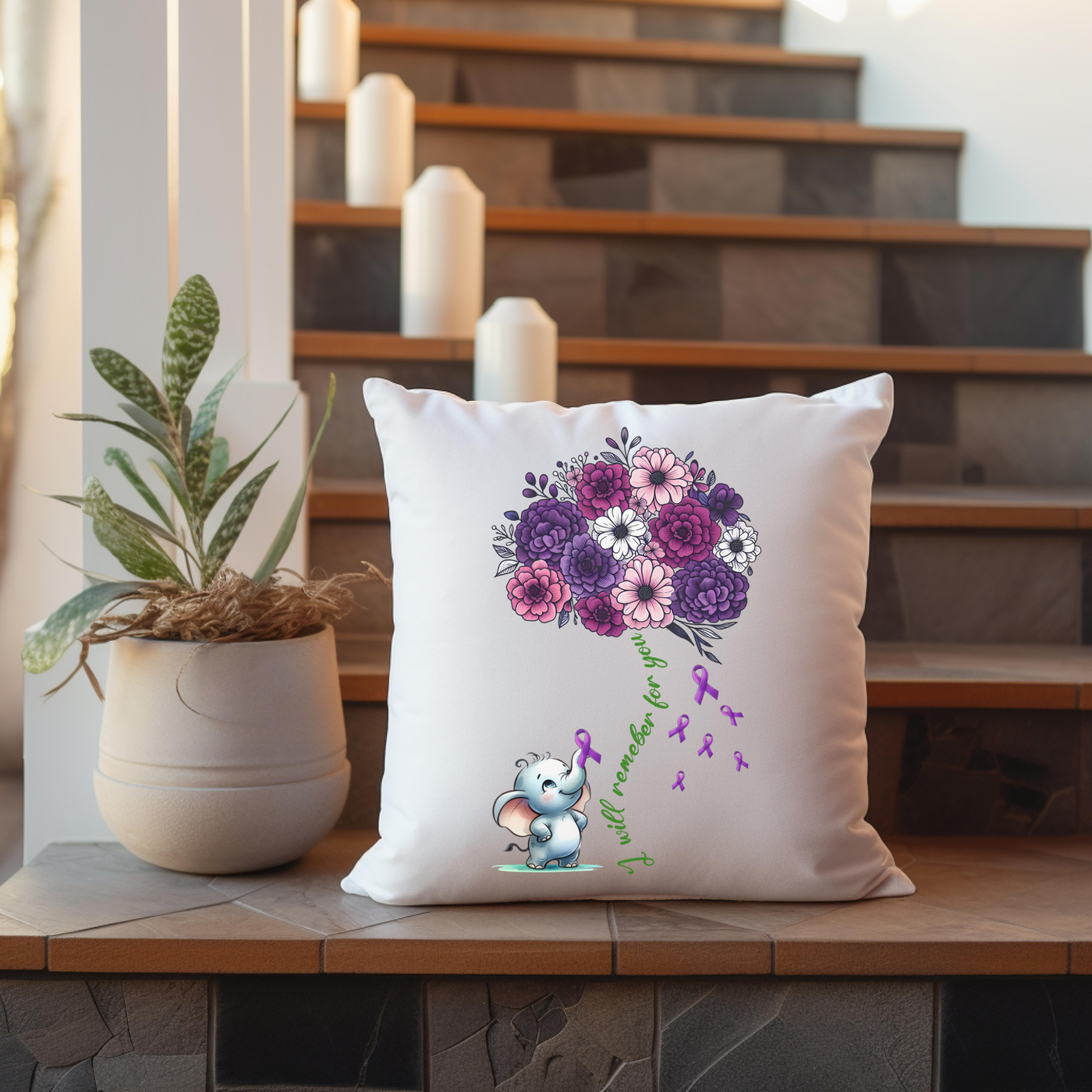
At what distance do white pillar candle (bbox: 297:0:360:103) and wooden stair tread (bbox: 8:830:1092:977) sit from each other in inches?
58.8

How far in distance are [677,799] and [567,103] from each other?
1774mm

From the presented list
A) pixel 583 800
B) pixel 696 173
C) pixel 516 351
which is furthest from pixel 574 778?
pixel 696 173

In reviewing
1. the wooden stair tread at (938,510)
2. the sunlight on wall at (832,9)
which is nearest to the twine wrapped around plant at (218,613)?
the wooden stair tread at (938,510)

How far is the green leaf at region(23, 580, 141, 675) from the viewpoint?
2.92 feet

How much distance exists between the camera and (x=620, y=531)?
883mm

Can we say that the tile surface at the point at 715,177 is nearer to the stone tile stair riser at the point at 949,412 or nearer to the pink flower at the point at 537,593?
the stone tile stair riser at the point at 949,412

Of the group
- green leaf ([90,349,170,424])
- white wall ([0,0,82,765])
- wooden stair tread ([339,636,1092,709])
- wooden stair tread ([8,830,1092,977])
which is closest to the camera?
wooden stair tread ([8,830,1092,977])

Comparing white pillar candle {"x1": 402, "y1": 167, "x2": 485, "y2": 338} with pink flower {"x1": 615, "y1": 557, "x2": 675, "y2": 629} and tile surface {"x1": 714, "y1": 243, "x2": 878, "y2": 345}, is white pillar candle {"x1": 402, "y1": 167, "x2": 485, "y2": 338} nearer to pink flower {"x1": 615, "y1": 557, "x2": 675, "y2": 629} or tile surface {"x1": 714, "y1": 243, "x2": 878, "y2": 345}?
tile surface {"x1": 714, "y1": 243, "x2": 878, "y2": 345}

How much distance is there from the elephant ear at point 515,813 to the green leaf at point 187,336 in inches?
17.8

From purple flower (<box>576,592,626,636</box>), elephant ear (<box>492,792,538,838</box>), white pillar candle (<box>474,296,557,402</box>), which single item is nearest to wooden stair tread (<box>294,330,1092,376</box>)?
white pillar candle (<box>474,296,557,402</box>)

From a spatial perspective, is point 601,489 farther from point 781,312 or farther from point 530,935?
point 781,312

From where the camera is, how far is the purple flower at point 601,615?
2.82 feet

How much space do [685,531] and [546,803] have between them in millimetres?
244

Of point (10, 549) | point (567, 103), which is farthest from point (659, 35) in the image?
point (10, 549)
